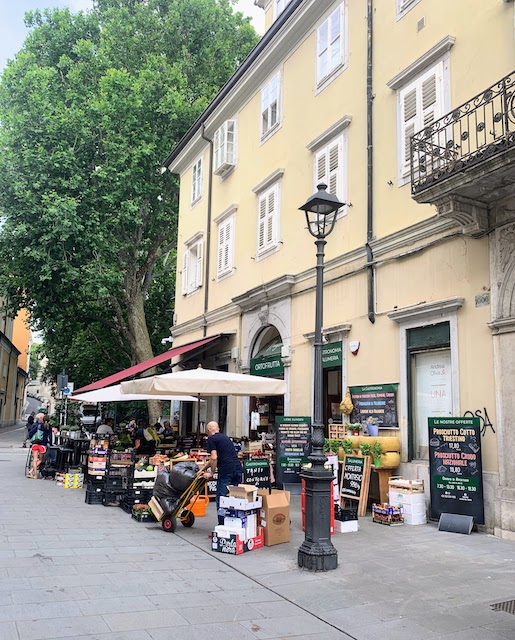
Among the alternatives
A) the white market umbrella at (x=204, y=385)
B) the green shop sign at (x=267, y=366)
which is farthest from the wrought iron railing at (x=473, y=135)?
the green shop sign at (x=267, y=366)

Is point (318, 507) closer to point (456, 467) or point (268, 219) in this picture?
point (456, 467)

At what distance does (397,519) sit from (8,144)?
1966 centimetres

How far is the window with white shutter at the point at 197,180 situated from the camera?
21441mm

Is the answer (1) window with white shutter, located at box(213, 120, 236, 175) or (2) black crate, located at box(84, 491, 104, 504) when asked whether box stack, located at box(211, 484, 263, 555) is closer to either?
(2) black crate, located at box(84, 491, 104, 504)

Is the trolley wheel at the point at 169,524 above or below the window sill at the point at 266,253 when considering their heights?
below

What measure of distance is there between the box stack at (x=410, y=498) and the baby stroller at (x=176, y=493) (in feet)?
10.1

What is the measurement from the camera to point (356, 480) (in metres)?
10.0

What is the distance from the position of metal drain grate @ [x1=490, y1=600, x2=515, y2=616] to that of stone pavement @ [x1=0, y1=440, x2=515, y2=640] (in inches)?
2.7

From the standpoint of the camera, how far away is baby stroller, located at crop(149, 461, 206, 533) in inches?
348

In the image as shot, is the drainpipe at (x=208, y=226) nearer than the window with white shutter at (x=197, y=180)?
Yes

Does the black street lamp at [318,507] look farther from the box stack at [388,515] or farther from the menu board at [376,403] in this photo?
the menu board at [376,403]

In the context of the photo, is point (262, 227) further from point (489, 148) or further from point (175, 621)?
point (175, 621)

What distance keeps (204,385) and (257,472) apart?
184cm

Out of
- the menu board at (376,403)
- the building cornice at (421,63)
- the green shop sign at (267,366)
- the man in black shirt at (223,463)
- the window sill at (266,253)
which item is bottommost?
the man in black shirt at (223,463)
